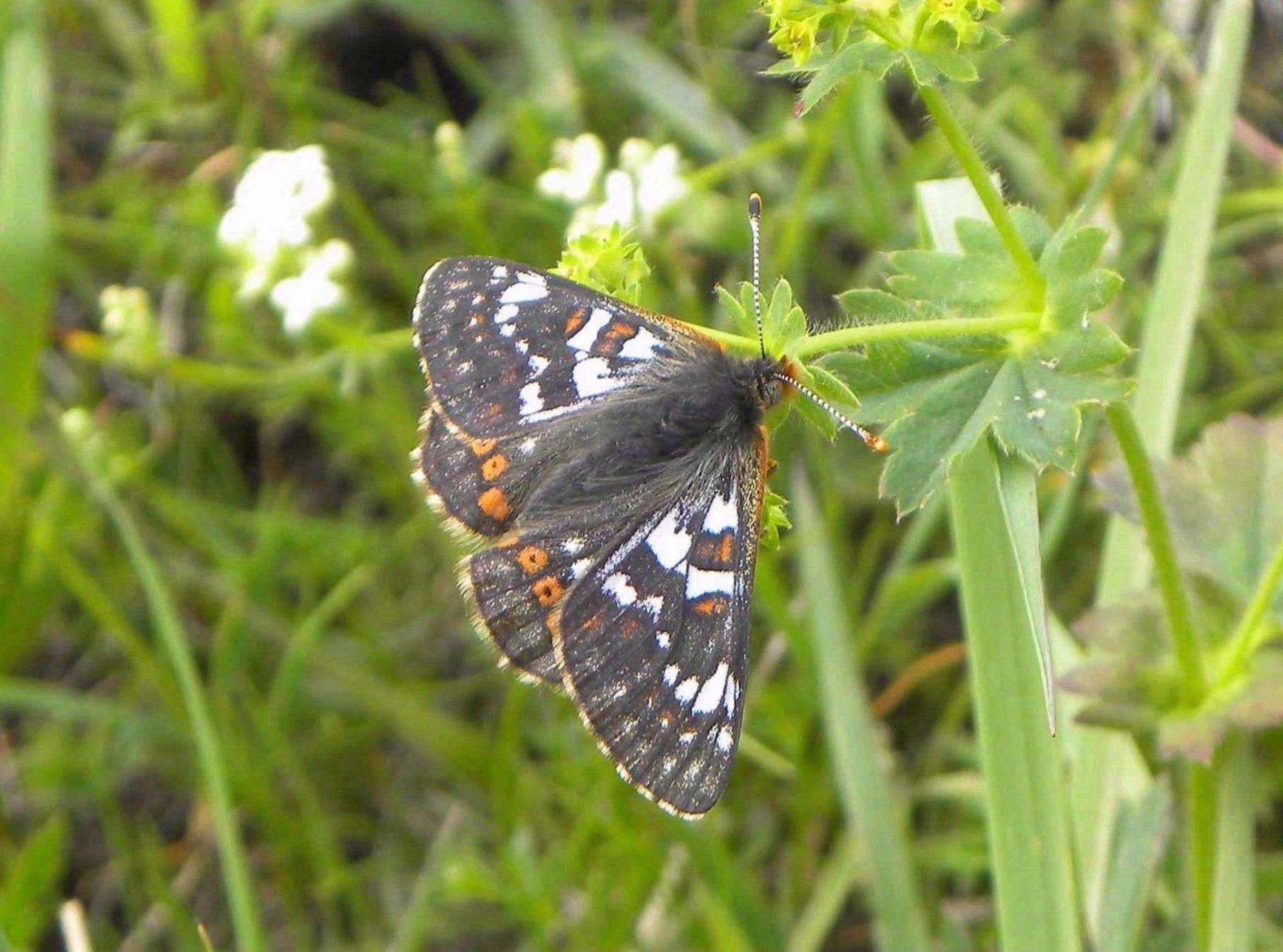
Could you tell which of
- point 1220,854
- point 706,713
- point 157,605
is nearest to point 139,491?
point 157,605

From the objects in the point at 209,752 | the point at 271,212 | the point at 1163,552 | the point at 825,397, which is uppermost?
the point at 271,212

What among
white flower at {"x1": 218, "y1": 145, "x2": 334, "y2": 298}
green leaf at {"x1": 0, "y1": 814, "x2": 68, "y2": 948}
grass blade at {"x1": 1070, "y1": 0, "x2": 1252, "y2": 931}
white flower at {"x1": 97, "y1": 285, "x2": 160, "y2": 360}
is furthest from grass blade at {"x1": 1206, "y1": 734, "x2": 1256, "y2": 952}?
white flower at {"x1": 97, "y1": 285, "x2": 160, "y2": 360}

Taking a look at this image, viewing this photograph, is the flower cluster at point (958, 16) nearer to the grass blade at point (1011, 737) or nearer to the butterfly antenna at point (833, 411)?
the butterfly antenna at point (833, 411)

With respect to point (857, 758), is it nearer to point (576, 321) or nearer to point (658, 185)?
point (576, 321)

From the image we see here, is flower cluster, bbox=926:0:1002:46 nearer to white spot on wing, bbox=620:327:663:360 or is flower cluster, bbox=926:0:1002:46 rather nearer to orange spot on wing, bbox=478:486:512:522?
white spot on wing, bbox=620:327:663:360

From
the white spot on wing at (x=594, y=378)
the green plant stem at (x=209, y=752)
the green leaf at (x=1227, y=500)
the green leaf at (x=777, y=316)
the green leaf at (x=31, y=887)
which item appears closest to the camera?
the green leaf at (x=777, y=316)

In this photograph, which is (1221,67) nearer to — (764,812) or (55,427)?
(764,812)

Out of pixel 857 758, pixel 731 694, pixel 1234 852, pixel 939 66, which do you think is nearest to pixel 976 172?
pixel 939 66

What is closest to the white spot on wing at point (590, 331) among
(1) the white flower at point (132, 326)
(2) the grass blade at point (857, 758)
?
(2) the grass blade at point (857, 758)
